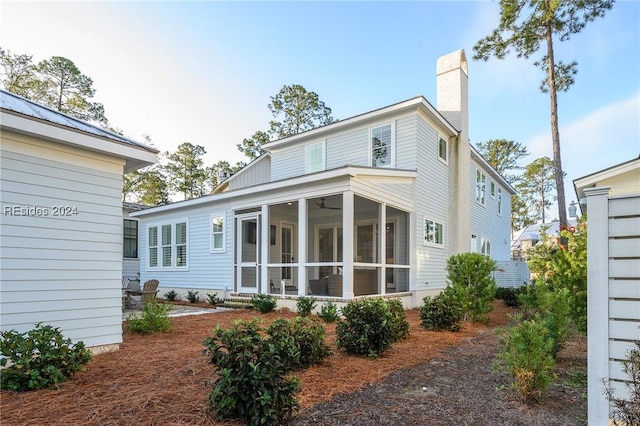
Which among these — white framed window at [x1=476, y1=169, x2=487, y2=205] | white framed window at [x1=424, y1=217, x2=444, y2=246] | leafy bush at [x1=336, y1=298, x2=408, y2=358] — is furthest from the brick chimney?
leafy bush at [x1=336, y1=298, x2=408, y2=358]

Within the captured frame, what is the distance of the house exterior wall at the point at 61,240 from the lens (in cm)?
431

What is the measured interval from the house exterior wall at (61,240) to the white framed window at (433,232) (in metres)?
9.01

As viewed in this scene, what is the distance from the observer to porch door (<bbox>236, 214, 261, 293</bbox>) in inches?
446

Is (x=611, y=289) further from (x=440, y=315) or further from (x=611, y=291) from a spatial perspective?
(x=440, y=315)

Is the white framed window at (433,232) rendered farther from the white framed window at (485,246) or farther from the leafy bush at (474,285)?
the white framed window at (485,246)

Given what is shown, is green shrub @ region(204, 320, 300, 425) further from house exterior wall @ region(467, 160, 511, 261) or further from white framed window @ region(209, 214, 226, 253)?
house exterior wall @ region(467, 160, 511, 261)

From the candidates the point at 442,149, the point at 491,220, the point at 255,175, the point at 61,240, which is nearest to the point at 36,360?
the point at 61,240

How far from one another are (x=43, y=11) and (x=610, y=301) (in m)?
9.96

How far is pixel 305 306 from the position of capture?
8.72 meters

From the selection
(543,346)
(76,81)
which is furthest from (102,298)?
(76,81)

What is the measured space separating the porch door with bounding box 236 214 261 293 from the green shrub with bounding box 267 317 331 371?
6797 mm

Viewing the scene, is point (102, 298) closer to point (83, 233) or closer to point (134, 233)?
point (83, 233)

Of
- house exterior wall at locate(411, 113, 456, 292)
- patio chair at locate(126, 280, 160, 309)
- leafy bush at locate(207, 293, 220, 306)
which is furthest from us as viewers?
leafy bush at locate(207, 293, 220, 306)

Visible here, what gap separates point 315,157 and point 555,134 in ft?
30.4
